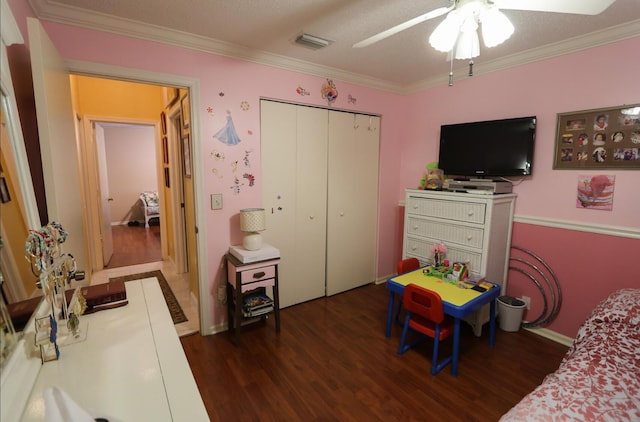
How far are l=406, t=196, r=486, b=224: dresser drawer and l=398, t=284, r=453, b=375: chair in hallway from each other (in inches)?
34.9

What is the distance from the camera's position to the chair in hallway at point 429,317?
2.11 m

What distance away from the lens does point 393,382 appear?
6.91 feet

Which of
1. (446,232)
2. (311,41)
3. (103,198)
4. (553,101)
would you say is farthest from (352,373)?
(103,198)

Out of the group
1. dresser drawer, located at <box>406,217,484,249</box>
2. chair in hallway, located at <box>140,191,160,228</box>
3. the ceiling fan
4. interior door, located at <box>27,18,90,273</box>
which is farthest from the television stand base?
chair in hallway, located at <box>140,191,160,228</box>

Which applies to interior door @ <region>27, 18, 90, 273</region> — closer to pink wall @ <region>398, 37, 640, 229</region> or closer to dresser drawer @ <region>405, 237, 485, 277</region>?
dresser drawer @ <region>405, 237, 485, 277</region>

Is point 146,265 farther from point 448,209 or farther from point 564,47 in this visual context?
point 564,47

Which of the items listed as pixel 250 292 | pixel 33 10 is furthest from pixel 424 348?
pixel 33 10

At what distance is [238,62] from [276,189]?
1.13 metres

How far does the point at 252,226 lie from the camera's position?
8.27 ft

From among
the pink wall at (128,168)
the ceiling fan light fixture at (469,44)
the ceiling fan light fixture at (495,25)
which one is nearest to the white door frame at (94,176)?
the pink wall at (128,168)

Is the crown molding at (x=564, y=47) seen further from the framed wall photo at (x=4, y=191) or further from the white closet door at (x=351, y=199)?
the framed wall photo at (x=4, y=191)

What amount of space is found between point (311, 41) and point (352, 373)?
2.43 m

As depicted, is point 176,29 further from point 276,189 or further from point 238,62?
point 276,189

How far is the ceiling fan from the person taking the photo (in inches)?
47.2
